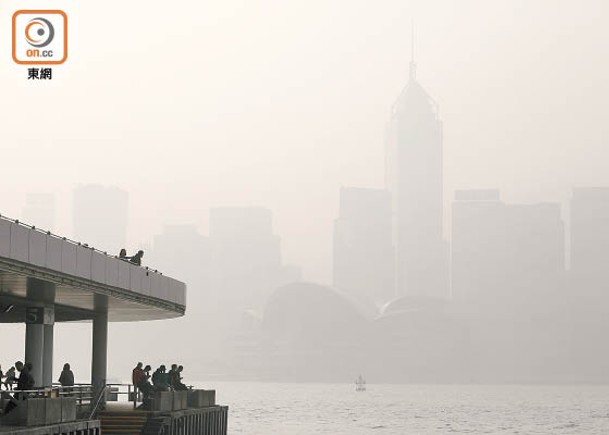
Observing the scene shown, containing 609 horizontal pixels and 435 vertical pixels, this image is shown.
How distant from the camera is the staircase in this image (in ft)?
174

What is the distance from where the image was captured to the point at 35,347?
193 ft

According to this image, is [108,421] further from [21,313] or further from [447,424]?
[447,424]

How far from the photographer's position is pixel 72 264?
166 feet

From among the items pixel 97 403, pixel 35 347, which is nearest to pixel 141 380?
pixel 97 403

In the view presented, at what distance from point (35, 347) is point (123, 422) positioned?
719cm

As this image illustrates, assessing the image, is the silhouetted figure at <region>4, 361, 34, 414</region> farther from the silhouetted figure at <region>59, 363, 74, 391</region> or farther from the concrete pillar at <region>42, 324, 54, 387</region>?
the concrete pillar at <region>42, 324, 54, 387</region>

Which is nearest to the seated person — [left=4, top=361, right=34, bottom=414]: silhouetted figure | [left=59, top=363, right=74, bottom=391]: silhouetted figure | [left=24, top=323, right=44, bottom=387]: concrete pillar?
[left=59, top=363, right=74, bottom=391]: silhouetted figure

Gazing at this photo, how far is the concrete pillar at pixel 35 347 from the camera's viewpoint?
193 ft

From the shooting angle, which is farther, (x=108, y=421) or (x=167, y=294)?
(x=167, y=294)

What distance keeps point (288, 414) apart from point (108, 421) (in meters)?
145

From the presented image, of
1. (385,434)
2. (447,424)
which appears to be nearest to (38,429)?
(385,434)

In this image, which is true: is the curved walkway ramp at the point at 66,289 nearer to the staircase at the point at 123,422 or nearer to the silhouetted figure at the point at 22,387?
the silhouetted figure at the point at 22,387

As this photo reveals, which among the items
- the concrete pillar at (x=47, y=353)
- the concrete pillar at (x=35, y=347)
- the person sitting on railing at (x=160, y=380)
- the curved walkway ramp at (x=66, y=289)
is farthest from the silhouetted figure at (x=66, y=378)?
the concrete pillar at (x=47, y=353)

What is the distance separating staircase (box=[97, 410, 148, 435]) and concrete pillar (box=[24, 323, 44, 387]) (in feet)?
18.2
